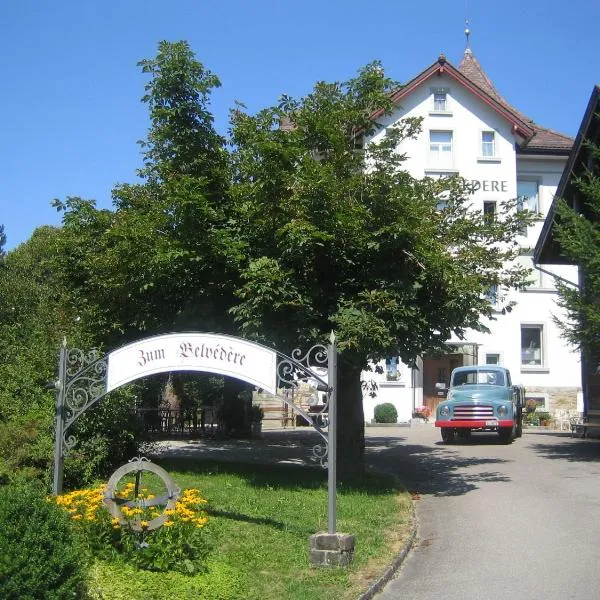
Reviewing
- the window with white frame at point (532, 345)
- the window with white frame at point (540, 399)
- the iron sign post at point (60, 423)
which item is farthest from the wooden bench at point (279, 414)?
the iron sign post at point (60, 423)

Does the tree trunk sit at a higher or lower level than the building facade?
lower

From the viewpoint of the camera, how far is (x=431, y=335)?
43.3ft

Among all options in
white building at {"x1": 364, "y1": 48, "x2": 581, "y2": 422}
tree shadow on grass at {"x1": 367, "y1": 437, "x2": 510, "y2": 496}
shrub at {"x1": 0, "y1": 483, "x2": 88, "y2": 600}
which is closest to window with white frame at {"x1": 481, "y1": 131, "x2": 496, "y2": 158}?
white building at {"x1": 364, "y1": 48, "x2": 581, "y2": 422}

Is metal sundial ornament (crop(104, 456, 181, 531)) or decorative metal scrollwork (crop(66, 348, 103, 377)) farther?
decorative metal scrollwork (crop(66, 348, 103, 377))

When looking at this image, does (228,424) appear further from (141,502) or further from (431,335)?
(141,502)

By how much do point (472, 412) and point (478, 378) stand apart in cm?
226

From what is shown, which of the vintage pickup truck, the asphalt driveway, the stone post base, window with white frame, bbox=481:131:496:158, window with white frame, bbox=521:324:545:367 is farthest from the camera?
window with white frame, bbox=481:131:496:158

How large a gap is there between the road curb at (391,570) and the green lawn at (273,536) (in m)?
0.09

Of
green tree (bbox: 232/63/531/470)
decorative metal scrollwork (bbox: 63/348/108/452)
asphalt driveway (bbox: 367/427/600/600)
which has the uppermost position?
green tree (bbox: 232/63/531/470)

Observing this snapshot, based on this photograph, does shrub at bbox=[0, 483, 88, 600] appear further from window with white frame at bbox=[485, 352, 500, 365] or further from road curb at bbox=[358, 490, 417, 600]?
window with white frame at bbox=[485, 352, 500, 365]

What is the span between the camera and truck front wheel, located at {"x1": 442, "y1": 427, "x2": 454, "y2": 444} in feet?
75.9

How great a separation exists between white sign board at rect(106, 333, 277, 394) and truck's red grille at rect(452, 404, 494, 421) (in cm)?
1477

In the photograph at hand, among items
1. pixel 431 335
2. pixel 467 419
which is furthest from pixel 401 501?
pixel 467 419

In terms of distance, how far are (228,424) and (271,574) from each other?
632 inches
